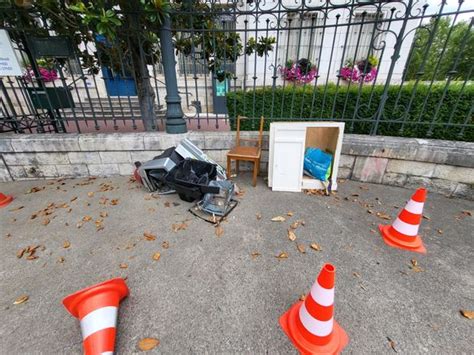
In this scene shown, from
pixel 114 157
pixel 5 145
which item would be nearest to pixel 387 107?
pixel 114 157

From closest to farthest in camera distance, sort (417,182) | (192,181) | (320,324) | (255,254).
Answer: (320,324) → (255,254) → (192,181) → (417,182)

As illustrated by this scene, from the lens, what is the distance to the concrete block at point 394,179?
10.5 ft

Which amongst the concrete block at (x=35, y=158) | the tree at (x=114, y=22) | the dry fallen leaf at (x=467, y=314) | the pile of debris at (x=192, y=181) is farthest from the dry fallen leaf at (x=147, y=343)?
the concrete block at (x=35, y=158)

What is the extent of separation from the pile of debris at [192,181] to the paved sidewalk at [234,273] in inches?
6.4

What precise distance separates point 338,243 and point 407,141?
1.96 metres

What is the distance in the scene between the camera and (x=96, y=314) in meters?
1.37

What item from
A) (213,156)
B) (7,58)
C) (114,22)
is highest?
(114,22)

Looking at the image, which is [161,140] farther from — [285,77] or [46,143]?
[285,77]

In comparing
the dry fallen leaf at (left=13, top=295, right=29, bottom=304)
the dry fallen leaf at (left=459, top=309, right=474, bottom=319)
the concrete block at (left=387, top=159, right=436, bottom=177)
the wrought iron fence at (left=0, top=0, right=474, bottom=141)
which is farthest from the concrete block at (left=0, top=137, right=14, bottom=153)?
the concrete block at (left=387, top=159, right=436, bottom=177)

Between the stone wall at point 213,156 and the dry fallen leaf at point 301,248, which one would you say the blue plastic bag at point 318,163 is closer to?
the stone wall at point 213,156

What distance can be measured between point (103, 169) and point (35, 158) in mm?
1036

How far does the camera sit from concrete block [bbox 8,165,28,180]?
351cm

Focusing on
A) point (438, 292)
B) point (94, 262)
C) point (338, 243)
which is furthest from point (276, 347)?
point (94, 262)

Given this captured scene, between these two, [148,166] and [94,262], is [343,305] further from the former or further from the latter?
[148,166]
